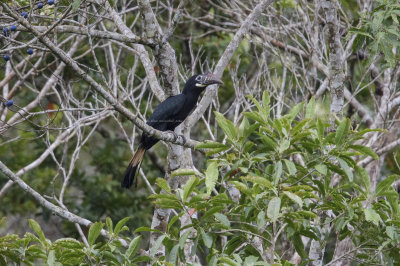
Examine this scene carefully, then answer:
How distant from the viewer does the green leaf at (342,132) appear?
400cm

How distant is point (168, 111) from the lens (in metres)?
6.62

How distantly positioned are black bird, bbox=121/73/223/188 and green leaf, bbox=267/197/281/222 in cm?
282

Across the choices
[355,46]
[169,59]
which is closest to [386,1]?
[355,46]

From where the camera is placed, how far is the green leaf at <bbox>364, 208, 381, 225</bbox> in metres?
3.90

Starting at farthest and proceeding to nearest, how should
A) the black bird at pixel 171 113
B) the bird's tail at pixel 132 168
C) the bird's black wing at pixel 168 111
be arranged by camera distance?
the bird's tail at pixel 132 168, the black bird at pixel 171 113, the bird's black wing at pixel 168 111

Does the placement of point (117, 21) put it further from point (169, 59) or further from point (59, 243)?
point (59, 243)

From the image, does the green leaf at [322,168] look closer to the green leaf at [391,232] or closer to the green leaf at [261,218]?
the green leaf at [261,218]

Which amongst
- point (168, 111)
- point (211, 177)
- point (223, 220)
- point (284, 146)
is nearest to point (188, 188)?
point (211, 177)

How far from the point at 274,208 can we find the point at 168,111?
119 inches

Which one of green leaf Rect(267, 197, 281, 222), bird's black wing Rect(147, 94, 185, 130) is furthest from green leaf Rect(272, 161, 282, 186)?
bird's black wing Rect(147, 94, 185, 130)

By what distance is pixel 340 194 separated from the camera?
426cm

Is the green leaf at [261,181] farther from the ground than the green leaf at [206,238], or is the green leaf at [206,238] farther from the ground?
the green leaf at [261,181]

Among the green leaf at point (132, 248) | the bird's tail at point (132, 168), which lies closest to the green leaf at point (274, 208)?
the green leaf at point (132, 248)

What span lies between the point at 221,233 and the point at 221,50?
5423 mm
